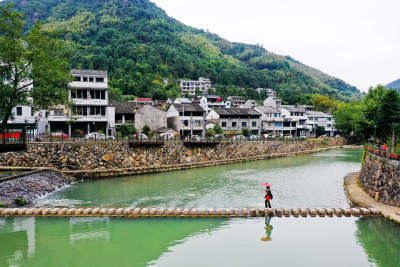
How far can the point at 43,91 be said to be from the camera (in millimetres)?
21969

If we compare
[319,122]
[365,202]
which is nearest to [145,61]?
[319,122]

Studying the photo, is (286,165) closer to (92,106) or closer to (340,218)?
(340,218)

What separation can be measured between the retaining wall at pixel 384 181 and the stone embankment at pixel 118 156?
20540 millimetres

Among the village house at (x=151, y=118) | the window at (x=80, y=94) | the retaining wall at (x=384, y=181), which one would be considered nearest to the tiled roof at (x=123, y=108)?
the village house at (x=151, y=118)

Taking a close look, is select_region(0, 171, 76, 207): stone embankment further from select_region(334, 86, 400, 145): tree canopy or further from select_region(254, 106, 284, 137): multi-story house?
select_region(254, 106, 284, 137): multi-story house

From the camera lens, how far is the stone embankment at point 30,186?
19859 mm

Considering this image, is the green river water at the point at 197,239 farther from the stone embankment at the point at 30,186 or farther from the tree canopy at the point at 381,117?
the tree canopy at the point at 381,117

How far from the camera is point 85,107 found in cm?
3900

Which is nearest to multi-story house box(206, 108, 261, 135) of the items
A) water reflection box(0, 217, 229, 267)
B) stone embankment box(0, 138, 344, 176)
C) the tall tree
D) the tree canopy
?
stone embankment box(0, 138, 344, 176)

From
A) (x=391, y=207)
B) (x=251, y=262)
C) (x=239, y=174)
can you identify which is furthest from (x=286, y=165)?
(x=251, y=262)

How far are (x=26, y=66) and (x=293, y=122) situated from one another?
6006cm

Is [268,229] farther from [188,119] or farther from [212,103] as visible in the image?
[212,103]

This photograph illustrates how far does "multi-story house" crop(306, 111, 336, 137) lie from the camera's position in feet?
260

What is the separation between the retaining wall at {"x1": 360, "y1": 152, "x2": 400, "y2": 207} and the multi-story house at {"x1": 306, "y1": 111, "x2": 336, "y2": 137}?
5845cm
